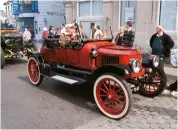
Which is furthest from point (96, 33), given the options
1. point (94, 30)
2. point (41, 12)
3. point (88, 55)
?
point (41, 12)

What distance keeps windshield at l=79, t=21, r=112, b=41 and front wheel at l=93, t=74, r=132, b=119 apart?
4.15 ft

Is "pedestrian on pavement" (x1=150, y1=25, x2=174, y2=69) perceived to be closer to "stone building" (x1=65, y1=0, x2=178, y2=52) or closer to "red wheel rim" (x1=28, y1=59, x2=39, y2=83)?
"red wheel rim" (x1=28, y1=59, x2=39, y2=83)

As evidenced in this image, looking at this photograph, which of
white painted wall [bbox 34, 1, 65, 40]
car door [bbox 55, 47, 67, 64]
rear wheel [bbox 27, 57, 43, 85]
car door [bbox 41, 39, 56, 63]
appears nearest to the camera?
car door [bbox 55, 47, 67, 64]

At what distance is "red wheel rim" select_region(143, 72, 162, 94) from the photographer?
4.62m

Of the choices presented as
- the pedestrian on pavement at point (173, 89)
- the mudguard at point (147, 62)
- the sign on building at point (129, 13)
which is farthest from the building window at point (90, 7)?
the mudguard at point (147, 62)

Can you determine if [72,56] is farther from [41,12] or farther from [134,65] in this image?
[41,12]

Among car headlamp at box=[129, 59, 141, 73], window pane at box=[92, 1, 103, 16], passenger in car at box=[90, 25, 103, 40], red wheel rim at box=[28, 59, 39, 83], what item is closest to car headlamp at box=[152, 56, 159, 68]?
car headlamp at box=[129, 59, 141, 73]

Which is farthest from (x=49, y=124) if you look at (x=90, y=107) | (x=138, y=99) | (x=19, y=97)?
(x=138, y=99)

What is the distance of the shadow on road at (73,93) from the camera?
4.47 meters

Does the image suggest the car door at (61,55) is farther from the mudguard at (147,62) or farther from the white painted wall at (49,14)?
the white painted wall at (49,14)

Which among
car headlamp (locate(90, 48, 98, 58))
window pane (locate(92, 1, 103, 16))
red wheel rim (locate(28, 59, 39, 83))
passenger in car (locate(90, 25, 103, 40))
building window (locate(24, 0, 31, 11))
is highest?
building window (locate(24, 0, 31, 11))

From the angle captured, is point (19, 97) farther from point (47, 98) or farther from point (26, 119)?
point (26, 119)

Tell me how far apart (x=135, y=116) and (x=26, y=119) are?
76.3 inches

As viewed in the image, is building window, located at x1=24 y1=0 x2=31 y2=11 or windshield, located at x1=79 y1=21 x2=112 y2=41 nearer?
windshield, located at x1=79 y1=21 x2=112 y2=41
